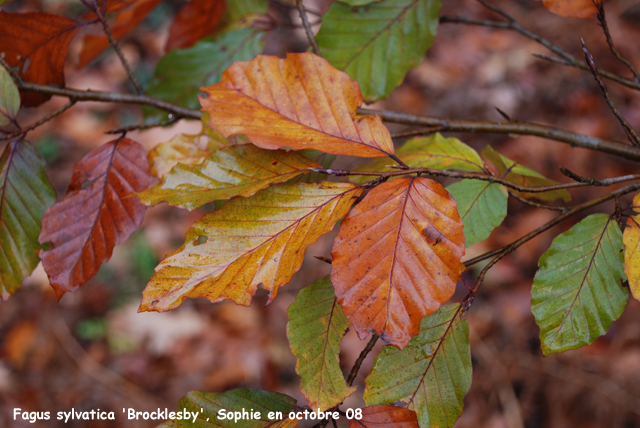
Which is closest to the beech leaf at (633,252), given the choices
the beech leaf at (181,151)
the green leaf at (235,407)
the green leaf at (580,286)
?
the green leaf at (580,286)

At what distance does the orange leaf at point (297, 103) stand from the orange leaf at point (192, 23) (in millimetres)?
507

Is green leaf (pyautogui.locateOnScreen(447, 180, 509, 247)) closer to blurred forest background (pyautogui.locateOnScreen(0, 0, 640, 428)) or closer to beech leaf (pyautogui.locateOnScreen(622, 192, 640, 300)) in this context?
beech leaf (pyautogui.locateOnScreen(622, 192, 640, 300))

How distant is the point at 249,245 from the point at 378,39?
0.53 m

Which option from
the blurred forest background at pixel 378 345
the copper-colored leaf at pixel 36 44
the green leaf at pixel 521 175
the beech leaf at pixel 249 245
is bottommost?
the blurred forest background at pixel 378 345

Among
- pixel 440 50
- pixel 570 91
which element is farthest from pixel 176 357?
pixel 570 91

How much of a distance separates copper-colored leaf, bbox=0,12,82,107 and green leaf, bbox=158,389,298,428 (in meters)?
0.58

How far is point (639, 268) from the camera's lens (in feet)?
1.57

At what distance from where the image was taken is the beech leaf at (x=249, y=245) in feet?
1.45

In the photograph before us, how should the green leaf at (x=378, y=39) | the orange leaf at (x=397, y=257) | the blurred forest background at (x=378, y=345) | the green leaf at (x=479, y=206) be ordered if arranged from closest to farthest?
1. the orange leaf at (x=397, y=257)
2. the green leaf at (x=479, y=206)
3. the green leaf at (x=378, y=39)
4. the blurred forest background at (x=378, y=345)

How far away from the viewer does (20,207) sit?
0.65 metres

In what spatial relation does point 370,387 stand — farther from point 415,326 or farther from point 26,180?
point 26,180

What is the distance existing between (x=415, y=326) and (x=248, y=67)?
37 centimetres

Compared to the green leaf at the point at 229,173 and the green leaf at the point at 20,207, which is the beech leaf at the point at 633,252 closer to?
the green leaf at the point at 229,173

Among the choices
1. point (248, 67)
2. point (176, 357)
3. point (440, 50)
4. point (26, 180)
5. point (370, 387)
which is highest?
point (248, 67)
